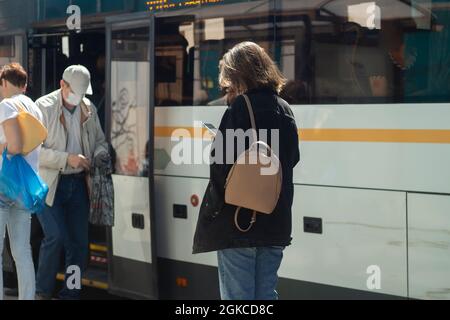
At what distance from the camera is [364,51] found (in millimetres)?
5285

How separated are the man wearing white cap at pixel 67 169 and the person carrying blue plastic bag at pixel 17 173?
531 millimetres

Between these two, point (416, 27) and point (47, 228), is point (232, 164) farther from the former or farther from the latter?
point (47, 228)

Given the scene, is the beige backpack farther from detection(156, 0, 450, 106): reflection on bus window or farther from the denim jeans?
the denim jeans

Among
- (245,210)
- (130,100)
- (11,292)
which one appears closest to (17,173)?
(130,100)

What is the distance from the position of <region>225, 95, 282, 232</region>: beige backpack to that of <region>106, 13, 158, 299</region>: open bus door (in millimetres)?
2312

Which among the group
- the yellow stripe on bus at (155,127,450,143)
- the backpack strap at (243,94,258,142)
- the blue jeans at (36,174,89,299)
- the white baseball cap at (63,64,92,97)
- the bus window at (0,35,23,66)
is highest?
the bus window at (0,35,23,66)

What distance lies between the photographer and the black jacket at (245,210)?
4289 millimetres

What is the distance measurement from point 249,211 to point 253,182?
195mm

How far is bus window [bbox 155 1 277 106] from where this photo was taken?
5.85 m

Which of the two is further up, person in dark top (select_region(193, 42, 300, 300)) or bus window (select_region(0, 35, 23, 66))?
bus window (select_region(0, 35, 23, 66))

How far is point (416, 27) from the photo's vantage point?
16.6ft

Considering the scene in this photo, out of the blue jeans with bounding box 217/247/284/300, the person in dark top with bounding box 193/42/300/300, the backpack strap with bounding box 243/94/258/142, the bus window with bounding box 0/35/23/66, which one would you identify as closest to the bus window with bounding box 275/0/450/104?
the person in dark top with bounding box 193/42/300/300

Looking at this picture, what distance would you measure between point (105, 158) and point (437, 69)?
2.89 m
